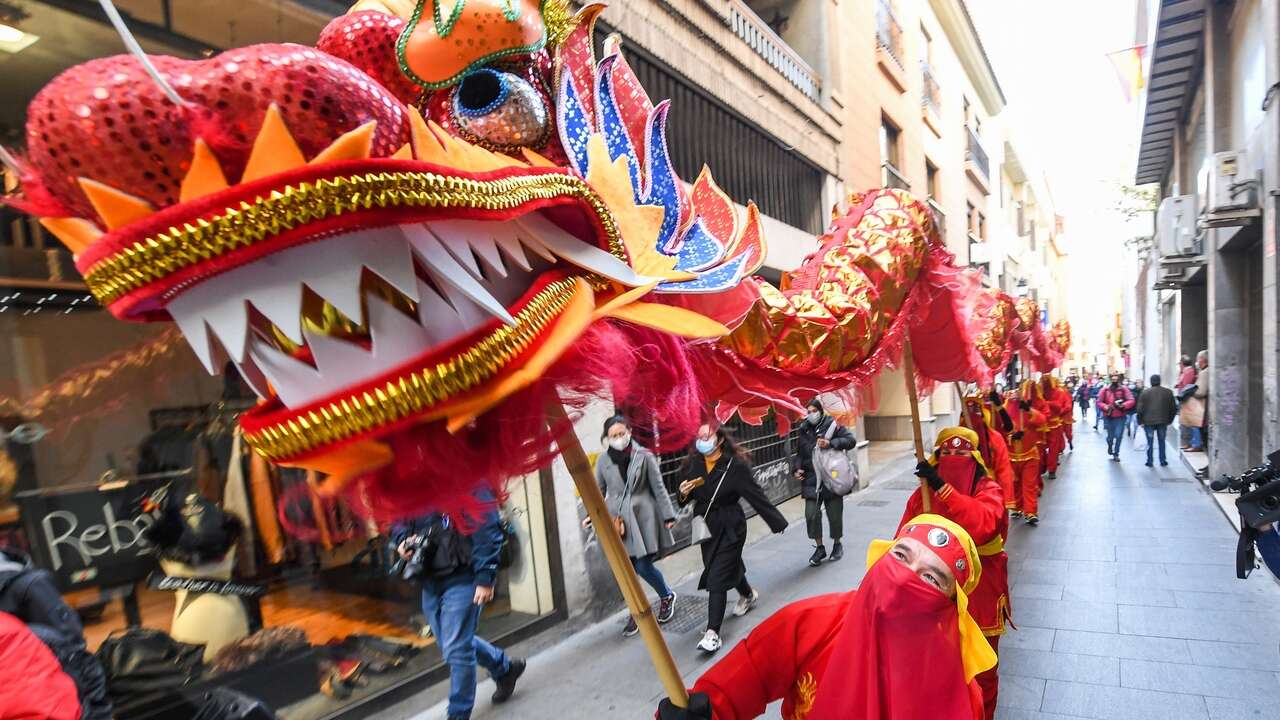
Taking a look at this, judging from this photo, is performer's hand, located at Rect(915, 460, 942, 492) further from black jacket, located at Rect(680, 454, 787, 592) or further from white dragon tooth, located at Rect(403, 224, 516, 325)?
white dragon tooth, located at Rect(403, 224, 516, 325)

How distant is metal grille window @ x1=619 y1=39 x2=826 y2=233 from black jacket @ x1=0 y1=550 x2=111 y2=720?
17.9 feet

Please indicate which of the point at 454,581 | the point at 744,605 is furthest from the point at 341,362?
the point at 744,605

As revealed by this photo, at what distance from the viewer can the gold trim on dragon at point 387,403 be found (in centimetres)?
80

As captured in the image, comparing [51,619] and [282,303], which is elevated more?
[282,303]

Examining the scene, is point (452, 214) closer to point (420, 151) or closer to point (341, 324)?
point (420, 151)

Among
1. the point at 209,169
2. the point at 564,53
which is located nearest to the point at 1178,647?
the point at 564,53

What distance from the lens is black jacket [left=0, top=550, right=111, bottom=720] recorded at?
2.27 metres

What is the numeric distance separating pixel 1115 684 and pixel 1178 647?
0.89 m

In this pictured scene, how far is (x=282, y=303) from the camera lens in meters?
0.72

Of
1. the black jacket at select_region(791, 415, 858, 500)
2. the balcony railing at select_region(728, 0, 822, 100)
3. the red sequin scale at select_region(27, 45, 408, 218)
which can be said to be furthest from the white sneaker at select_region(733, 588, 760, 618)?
the balcony railing at select_region(728, 0, 822, 100)

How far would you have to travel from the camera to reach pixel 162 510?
3.48 metres

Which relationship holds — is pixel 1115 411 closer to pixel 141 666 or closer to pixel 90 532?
pixel 141 666

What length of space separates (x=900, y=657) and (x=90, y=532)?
3.79 m

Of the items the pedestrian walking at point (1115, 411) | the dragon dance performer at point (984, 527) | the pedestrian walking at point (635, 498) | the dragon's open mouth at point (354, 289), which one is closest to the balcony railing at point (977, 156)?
the pedestrian walking at point (1115, 411)
